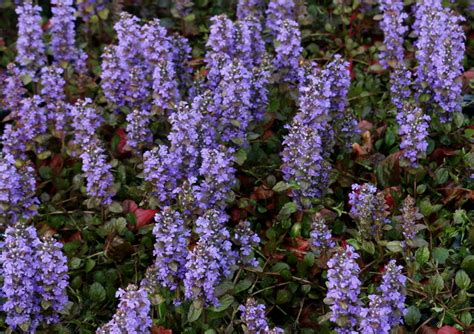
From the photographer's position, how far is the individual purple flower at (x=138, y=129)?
5148mm

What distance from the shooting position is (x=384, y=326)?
3959 millimetres

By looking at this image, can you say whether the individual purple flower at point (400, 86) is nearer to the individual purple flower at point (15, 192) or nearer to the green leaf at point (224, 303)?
the green leaf at point (224, 303)

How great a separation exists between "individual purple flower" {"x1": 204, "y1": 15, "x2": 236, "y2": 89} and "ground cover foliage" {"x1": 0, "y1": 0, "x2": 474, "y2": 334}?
1cm

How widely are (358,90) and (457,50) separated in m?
0.85

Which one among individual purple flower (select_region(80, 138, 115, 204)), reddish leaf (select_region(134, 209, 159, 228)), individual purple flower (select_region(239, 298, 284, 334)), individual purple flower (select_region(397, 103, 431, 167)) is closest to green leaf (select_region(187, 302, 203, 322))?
individual purple flower (select_region(239, 298, 284, 334))

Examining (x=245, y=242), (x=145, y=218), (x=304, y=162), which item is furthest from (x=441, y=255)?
(x=145, y=218)

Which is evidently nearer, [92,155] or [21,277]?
[21,277]

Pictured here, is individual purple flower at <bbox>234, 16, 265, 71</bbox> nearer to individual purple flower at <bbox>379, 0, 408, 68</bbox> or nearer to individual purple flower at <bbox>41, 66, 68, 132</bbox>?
individual purple flower at <bbox>379, 0, 408, 68</bbox>

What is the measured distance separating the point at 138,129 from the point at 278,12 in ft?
5.20

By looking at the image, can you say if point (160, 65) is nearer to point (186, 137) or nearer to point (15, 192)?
point (186, 137)

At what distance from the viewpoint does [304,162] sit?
15.8ft

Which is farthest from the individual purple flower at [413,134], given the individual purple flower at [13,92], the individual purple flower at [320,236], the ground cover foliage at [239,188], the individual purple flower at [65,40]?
the individual purple flower at [13,92]

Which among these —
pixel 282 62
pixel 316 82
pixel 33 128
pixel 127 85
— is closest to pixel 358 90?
pixel 282 62

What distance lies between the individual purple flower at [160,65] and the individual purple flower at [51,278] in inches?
55.0
